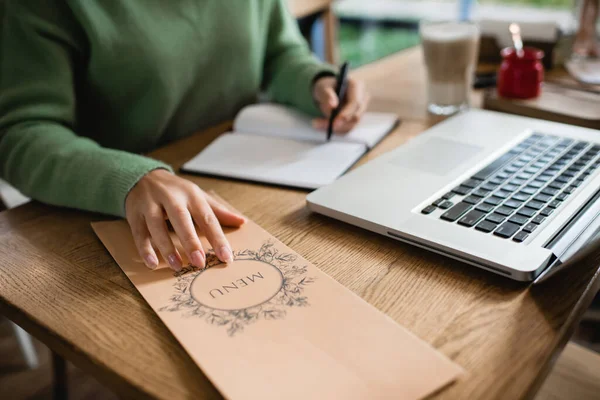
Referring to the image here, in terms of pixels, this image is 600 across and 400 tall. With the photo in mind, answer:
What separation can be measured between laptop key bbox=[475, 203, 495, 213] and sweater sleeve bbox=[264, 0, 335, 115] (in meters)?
0.43

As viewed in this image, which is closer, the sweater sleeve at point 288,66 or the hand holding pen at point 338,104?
the hand holding pen at point 338,104

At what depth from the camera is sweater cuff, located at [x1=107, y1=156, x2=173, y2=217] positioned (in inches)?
23.8

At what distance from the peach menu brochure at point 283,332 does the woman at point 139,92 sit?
3 cm

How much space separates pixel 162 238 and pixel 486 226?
0.33 metres

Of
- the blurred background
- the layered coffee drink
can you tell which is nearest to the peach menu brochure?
the layered coffee drink

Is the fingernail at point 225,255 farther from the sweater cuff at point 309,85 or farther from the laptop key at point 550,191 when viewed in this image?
the sweater cuff at point 309,85

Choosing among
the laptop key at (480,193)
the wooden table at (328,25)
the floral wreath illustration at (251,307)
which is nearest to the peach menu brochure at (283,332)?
the floral wreath illustration at (251,307)

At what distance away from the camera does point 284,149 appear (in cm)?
81

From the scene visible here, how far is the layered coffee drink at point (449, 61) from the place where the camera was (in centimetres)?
93

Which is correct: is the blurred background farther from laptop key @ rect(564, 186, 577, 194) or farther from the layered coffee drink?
laptop key @ rect(564, 186, 577, 194)

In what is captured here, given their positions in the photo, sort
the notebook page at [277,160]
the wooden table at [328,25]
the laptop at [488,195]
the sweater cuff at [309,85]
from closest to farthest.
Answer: the laptop at [488,195] < the notebook page at [277,160] < the sweater cuff at [309,85] < the wooden table at [328,25]

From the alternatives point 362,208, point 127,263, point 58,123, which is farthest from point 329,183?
point 58,123

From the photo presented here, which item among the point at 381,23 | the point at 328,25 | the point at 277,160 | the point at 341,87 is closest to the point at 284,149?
the point at 277,160

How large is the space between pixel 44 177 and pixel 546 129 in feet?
2.34
